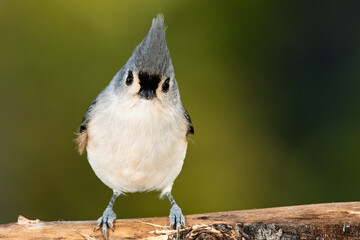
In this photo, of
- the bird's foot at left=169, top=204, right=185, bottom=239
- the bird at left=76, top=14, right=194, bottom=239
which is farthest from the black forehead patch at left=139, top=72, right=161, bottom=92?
the bird's foot at left=169, top=204, right=185, bottom=239

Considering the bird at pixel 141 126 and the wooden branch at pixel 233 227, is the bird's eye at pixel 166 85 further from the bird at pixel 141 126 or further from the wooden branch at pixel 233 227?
the wooden branch at pixel 233 227

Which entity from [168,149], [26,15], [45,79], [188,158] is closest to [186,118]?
[168,149]

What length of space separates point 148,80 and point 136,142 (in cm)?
23

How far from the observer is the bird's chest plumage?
5.88ft

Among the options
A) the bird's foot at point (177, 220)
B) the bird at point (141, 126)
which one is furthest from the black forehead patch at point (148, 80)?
the bird's foot at point (177, 220)

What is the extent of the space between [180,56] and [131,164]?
1.16 metres

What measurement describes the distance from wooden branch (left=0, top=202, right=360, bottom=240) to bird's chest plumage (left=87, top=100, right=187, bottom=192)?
195 millimetres

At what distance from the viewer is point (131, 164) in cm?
183

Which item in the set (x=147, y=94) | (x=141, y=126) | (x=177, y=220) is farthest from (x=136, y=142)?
(x=177, y=220)

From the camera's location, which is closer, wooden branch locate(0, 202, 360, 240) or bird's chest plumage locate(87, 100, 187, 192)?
wooden branch locate(0, 202, 360, 240)

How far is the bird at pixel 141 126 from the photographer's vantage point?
1715mm

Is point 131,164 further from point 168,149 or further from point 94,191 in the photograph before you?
point 94,191

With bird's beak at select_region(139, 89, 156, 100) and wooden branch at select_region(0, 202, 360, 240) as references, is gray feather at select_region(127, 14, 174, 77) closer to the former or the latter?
bird's beak at select_region(139, 89, 156, 100)

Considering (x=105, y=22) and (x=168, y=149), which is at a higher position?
(x=105, y=22)
